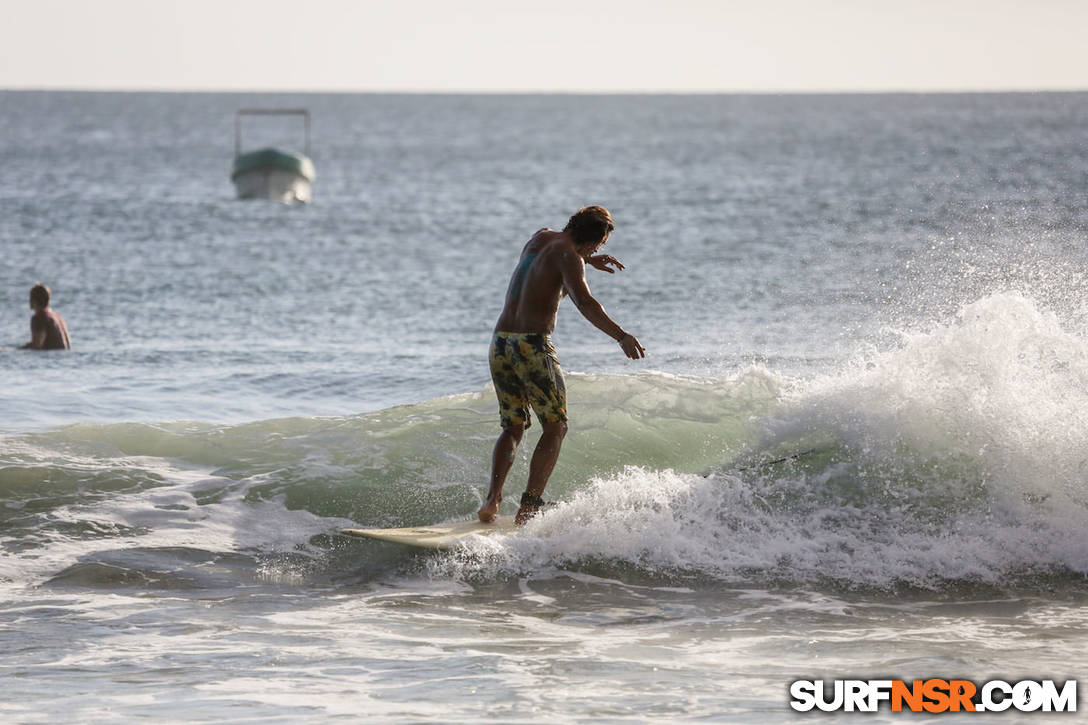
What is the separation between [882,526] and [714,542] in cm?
109

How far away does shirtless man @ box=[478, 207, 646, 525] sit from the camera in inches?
293

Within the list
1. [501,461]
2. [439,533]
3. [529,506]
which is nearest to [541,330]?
[501,461]

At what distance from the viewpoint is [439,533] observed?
7754 mm

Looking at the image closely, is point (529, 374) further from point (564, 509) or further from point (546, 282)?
point (564, 509)

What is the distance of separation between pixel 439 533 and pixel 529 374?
3.58 ft

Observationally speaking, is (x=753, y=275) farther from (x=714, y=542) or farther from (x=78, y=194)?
(x=78, y=194)

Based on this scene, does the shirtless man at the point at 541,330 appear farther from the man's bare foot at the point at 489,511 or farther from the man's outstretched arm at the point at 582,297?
the man's bare foot at the point at 489,511

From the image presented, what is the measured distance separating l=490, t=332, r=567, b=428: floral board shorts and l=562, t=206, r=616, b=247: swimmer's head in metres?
0.60

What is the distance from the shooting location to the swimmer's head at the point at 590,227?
7430mm

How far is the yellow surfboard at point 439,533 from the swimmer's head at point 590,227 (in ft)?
5.74

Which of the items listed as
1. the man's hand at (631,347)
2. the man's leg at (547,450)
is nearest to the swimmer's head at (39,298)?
the man's leg at (547,450)

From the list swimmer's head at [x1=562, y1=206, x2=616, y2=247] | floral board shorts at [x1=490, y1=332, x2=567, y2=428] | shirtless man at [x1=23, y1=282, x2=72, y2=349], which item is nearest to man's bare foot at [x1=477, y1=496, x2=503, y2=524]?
floral board shorts at [x1=490, y1=332, x2=567, y2=428]

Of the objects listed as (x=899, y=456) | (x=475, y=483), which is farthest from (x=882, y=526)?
(x=475, y=483)

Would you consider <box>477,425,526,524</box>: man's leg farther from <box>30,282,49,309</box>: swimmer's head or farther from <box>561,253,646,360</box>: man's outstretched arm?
<box>30,282,49,309</box>: swimmer's head
